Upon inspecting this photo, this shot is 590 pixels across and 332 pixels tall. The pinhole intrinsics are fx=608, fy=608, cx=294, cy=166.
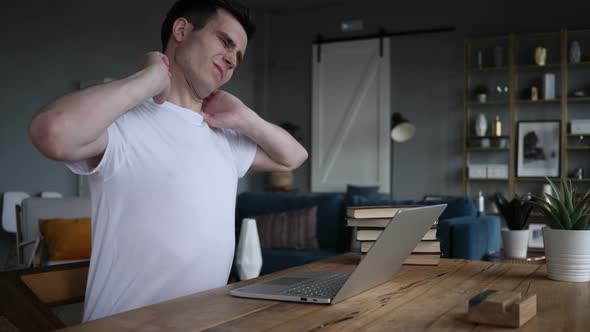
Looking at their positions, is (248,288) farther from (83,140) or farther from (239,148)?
(239,148)

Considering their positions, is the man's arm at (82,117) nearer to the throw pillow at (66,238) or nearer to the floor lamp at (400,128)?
the throw pillow at (66,238)

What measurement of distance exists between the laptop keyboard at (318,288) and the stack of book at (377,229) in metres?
0.27

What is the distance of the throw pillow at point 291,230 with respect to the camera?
5219 mm

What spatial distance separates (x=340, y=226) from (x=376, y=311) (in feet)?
13.5

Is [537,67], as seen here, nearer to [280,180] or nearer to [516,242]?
[280,180]

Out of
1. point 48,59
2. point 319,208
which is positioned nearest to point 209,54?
point 319,208

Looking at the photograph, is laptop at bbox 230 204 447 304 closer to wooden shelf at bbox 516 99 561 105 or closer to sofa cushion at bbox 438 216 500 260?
sofa cushion at bbox 438 216 500 260

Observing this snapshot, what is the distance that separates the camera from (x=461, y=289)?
4.60 ft

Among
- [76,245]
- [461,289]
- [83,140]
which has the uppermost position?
[83,140]

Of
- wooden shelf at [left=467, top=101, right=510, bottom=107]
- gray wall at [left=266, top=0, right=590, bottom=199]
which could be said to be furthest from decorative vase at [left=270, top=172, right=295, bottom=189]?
wooden shelf at [left=467, top=101, right=510, bottom=107]

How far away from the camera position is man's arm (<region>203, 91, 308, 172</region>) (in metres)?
1.65

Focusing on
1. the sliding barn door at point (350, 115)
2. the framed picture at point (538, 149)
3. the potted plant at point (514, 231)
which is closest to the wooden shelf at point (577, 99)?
the framed picture at point (538, 149)

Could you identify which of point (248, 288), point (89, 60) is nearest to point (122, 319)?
point (248, 288)

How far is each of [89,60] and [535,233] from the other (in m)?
4.94
